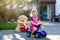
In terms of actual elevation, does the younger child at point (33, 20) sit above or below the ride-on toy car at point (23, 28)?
above

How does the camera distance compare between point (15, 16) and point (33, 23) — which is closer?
point (33, 23)

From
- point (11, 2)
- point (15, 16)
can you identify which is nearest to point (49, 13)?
point (15, 16)

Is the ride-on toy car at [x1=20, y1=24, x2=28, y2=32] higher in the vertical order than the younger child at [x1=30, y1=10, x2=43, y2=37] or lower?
lower

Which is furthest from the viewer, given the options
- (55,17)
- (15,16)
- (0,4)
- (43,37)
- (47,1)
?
(47,1)

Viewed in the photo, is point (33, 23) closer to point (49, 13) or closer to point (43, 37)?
point (43, 37)

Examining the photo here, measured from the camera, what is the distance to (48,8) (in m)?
32.6

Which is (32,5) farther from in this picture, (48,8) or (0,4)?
(0,4)

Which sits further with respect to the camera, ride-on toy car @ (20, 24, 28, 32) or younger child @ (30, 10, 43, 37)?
ride-on toy car @ (20, 24, 28, 32)

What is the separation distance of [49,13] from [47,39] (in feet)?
75.5

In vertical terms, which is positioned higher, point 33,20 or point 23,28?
point 33,20

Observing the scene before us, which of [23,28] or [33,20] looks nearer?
[33,20]

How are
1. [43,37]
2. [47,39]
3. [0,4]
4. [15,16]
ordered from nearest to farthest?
[47,39] → [43,37] → [0,4] → [15,16]

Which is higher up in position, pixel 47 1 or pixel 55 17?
pixel 47 1

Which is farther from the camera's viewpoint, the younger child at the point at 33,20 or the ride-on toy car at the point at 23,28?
the ride-on toy car at the point at 23,28
